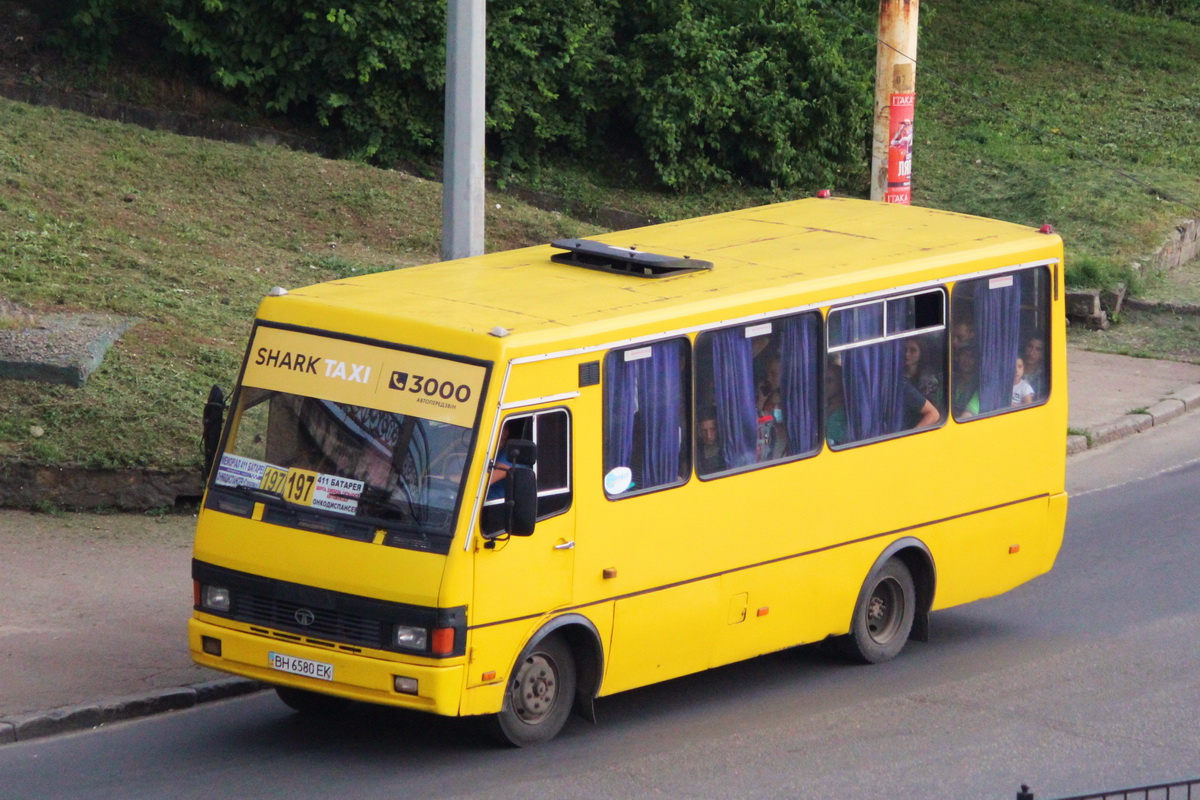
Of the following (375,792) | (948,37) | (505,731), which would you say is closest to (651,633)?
(505,731)

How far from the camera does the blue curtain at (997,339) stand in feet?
36.1

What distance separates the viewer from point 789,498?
387 inches

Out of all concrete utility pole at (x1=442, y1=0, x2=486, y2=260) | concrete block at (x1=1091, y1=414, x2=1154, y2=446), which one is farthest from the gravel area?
concrete block at (x1=1091, y1=414, x2=1154, y2=446)

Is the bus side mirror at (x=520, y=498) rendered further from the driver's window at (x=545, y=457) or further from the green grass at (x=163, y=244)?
the green grass at (x=163, y=244)

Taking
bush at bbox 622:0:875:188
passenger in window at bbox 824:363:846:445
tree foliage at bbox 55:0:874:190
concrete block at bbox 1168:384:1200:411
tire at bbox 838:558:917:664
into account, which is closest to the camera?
passenger in window at bbox 824:363:846:445

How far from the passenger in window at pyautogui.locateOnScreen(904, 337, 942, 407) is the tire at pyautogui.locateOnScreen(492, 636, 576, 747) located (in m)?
3.02

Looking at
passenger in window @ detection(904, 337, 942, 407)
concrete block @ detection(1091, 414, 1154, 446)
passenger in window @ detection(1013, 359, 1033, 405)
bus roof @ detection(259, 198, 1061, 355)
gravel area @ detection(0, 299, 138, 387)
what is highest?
bus roof @ detection(259, 198, 1061, 355)

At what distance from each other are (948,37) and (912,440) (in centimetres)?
2337

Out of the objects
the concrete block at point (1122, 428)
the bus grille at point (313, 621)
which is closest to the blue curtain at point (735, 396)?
the bus grille at point (313, 621)

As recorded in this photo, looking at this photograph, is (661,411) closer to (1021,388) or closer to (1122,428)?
(1021,388)

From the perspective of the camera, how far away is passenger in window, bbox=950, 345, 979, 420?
35.6ft

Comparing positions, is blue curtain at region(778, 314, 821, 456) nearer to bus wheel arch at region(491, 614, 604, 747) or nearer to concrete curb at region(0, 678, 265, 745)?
bus wheel arch at region(491, 614, 604, 747)

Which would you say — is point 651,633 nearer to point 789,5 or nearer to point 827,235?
point 827,235

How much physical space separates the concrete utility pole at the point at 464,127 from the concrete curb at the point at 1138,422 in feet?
22.8
